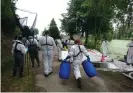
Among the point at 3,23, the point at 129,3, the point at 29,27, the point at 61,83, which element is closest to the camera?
the point at 61,83

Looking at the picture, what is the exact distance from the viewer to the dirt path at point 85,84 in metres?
9.89

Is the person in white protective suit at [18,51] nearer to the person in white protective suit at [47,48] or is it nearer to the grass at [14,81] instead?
the grass at [14,81]

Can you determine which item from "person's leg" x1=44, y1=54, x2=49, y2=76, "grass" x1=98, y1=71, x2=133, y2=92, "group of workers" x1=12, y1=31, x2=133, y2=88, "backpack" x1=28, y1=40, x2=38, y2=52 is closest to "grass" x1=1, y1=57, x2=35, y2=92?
"group of workers" x1=12, y1=31, x2=133, y2=88

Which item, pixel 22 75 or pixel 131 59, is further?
pixel 131 59

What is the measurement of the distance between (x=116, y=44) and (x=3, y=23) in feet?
103

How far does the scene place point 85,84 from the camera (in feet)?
34.6

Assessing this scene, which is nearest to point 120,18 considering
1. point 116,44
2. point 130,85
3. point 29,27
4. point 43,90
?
point 130,85

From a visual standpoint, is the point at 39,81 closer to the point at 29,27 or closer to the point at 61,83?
the point at 61,83

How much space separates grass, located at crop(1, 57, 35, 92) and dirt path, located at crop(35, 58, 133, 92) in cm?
25

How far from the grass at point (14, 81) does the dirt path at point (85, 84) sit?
0.25 metres

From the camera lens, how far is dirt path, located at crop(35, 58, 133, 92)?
389 inches

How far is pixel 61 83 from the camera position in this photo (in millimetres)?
10500

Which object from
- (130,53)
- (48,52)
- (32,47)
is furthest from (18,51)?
(130,53)

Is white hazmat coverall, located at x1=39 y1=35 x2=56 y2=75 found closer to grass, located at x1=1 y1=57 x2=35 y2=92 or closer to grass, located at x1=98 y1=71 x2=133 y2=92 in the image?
grass, located at x1=1 y1=57 x2=35 y2=92
